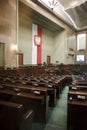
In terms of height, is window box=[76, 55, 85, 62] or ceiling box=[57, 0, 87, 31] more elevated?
ceiling box=[57, 0, 87, 31]

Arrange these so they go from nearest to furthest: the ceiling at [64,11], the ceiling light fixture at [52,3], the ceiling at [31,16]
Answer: the ceiling at [31,16] < the ceiling at [64,11] < the ceiling light fixture at [52,3]

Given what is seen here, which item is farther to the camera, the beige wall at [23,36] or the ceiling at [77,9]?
the ceiling at [77,9]

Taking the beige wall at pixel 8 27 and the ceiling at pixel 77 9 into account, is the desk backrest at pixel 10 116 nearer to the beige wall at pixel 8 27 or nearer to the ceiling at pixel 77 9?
the beige wall at pixel 8 27

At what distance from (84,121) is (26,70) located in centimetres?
698

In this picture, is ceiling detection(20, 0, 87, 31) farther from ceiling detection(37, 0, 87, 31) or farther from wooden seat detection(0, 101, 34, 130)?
wooden seat detection(0, 101, 34, 130)

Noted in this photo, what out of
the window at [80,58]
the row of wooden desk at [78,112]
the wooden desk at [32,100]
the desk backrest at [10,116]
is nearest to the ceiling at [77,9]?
the window at [80,58]

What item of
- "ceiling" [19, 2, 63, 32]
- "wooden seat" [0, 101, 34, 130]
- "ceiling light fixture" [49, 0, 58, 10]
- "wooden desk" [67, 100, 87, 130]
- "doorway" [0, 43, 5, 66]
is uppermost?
"ceiling light fixture" [49, 0, 58, 10]

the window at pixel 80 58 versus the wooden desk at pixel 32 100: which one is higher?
the window at pixel 80 58

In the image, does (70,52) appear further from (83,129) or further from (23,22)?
(83,129)

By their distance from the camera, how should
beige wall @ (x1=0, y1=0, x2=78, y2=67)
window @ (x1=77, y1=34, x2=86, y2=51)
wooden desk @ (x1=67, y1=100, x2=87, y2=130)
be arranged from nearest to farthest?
wooden desk @ (x1=67, y1=100, x2=87, y2=130) → beige wall @ (x1=0, y1=0, x2=78, y2=67) → window @ (x1=77, y1=34, x2=86, y2=51)

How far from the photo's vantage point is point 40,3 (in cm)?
1022

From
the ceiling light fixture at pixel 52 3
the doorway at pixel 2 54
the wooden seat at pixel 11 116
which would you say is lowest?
the wooden seat at pixel 11 116

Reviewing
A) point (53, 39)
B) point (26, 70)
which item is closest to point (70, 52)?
point (53, 39)

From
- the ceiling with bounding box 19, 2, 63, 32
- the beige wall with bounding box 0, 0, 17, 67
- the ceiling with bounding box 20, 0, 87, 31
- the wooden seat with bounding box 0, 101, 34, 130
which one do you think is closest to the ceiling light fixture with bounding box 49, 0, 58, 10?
the ceiling with bounding box 20, 0, 87, 31
